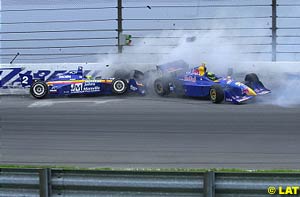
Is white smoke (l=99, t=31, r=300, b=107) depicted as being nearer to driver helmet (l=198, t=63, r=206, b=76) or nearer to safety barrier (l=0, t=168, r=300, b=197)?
driver helmet (l=198, t=63, r=206, b=76)

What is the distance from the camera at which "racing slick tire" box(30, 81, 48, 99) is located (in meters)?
12.8

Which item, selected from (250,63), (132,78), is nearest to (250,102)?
(250,63)

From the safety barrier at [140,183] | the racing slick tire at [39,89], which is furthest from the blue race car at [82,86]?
the safety barrier at [140,183]

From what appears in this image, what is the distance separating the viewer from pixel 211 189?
3.70 metres

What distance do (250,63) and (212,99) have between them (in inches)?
90.2

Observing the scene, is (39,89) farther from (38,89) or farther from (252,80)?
(252,80)

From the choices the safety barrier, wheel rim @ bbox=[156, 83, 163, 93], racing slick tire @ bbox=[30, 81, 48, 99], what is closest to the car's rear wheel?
wheel rim @ bbox=[156, 83, 163, 93]

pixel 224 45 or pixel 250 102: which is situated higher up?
pixel 224 45

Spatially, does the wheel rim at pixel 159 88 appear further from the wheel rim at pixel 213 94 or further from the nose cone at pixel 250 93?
the nose cone at pixel 250 93

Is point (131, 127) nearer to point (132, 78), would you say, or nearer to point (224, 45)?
point (132, 78)

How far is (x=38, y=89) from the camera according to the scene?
12875 millimetres

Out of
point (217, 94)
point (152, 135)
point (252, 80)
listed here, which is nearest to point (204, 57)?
point (252, 80)

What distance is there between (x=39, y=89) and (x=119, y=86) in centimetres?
196

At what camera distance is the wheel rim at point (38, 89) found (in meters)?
12.8
